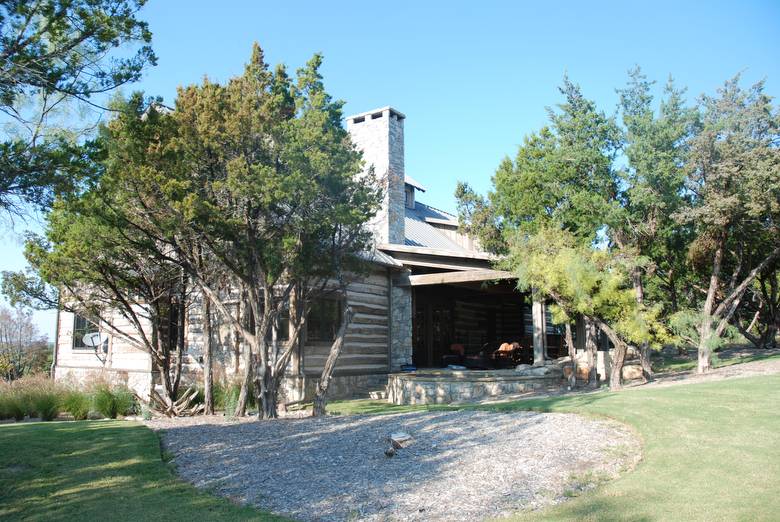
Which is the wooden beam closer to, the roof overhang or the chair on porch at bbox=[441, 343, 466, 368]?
the roof overhang

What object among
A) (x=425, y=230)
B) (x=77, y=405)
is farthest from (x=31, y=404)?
(x=425, y=230)

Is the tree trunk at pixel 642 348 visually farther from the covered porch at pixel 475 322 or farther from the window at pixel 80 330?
the window at pixel 80 330

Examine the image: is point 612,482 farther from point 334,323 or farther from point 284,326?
point 334,323

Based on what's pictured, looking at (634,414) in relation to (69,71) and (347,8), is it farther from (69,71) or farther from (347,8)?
(347,8)

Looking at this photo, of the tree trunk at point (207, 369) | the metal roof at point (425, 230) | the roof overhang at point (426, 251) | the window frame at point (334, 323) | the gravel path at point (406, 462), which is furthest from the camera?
the metal roof at point (425, 230)

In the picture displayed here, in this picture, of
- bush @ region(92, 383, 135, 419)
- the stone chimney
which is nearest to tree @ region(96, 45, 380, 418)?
bush @ region(92, 383, 135, 419)

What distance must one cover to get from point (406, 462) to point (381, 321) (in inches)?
411

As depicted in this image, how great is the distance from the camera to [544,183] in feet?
54.7

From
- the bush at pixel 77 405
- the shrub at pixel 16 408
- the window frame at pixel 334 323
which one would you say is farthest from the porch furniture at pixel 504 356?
the shrub at pixel 16 408

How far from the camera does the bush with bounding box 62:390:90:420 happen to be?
41.3 feet

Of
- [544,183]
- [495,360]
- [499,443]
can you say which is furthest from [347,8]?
[495,360]

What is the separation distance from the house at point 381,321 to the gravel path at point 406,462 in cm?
530

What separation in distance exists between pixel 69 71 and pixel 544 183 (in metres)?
13.1

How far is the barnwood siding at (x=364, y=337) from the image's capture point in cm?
1526
